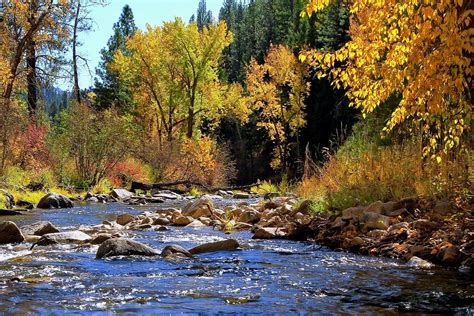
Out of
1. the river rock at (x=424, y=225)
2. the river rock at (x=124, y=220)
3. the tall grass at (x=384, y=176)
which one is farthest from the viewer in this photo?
the river rock at (x=124, y=220)

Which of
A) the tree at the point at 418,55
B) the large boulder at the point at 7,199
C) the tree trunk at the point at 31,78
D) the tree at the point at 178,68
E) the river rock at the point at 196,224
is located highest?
the tree at the point at 178,68

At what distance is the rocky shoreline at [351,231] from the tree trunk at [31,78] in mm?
8931

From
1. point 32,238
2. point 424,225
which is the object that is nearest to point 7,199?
point 32,238

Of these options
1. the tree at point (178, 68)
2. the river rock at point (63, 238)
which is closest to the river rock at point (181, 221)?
the river rock at point (63, 238)

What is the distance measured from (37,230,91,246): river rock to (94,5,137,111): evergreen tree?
3268cm

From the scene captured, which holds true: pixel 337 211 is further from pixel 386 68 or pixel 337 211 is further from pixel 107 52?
pixel 107 52

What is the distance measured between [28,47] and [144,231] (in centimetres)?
977

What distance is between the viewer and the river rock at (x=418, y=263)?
5410mm

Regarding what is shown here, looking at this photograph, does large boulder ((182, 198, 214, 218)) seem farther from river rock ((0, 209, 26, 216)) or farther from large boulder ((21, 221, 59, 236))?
river rock ((0, 209, 26, 216))

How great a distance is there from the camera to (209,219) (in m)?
10.6

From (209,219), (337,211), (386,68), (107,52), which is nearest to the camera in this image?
(386,68)

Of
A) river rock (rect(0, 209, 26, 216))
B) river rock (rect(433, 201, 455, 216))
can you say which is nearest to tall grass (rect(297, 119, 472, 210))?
river rock (rect(433, 201, 455, 216))

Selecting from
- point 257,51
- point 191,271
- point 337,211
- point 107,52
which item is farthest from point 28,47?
point 257,51

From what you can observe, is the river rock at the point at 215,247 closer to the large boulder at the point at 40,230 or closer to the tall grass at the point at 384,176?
the tall grass at the point at 384,176
